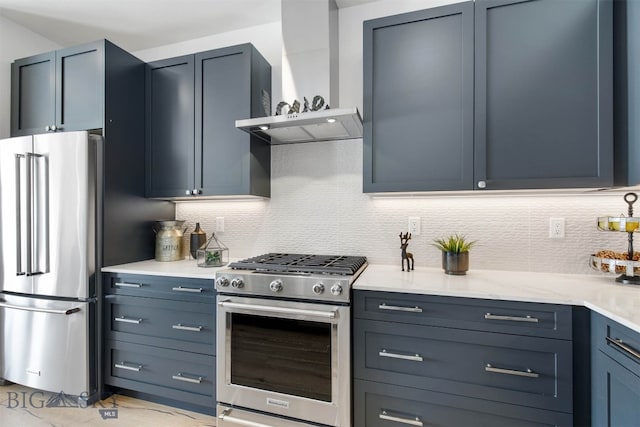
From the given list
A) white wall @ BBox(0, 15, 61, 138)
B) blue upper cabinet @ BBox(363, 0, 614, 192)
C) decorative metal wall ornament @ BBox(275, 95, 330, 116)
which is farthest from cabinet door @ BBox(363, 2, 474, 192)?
white wall @ BBox(0, 15, 61, 138)

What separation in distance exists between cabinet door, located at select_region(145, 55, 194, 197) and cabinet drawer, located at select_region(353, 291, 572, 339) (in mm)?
1660

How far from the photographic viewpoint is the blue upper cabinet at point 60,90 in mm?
2252

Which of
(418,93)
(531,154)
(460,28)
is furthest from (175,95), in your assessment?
(531,154)

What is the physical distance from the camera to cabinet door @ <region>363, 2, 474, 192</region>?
1.80 m

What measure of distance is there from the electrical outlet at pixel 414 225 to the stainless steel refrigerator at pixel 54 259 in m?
2.20

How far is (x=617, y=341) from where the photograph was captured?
119 centimetres

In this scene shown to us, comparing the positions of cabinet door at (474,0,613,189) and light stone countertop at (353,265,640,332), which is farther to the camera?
cabinet door at (474,0,613,189)

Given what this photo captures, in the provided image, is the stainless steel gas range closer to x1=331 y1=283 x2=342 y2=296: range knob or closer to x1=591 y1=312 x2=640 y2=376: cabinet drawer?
x1=331 y1=283 x2=342 y2=296: range knob

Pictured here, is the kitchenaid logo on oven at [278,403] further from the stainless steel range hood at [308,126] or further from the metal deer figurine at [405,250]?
the stainless steel range hood at [308,126]

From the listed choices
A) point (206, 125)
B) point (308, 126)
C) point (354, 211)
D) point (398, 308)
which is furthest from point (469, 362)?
point (206, 125)

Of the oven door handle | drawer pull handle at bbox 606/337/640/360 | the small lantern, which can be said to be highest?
the small lantern

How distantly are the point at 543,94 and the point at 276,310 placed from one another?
189cm

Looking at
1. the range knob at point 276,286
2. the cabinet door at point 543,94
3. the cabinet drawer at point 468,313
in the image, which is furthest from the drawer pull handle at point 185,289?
the cabinet door at point 543,94

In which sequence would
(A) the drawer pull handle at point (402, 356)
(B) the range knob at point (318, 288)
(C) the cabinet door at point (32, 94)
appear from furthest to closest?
(C) the cabinet door at point (32, 94), (B) the range knob at point (318, 288), (A) the drawer pull handle at point (402, 356)
